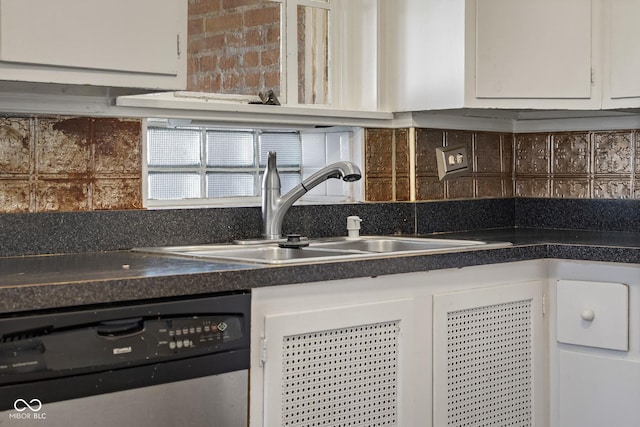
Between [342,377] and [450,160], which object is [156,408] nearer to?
[342,377]

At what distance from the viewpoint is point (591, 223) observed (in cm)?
370

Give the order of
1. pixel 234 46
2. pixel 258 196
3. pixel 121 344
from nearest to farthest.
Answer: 1. pixel 121 344
2. pixel 234 46
3. pixel 258 196

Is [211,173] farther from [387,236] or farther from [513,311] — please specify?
[513,311]

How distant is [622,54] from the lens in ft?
10.8

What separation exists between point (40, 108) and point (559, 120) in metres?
2.10

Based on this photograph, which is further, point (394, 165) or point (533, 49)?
point (394, 165)

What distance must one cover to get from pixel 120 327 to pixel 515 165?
2304 mm

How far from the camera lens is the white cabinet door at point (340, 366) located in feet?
7.56

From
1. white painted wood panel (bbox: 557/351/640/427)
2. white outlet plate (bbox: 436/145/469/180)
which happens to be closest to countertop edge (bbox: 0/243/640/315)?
white painted wood panel (bbox: 557/351/640/427)

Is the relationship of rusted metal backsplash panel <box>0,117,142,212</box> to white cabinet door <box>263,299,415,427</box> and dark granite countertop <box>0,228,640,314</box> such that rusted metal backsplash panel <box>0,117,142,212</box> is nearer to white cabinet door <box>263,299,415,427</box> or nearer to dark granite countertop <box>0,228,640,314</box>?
dark granite countertop <box>0,228,640,314</box>

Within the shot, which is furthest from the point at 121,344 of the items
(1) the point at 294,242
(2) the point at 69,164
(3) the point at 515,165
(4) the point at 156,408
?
(3) the point at 515,165

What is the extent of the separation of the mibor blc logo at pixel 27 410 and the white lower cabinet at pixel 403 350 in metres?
0.54

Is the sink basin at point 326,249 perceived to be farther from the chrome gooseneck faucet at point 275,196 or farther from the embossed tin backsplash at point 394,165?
the embossed tin backsplash at point 394,165

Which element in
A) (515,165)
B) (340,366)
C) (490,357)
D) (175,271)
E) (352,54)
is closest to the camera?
(175,271)
